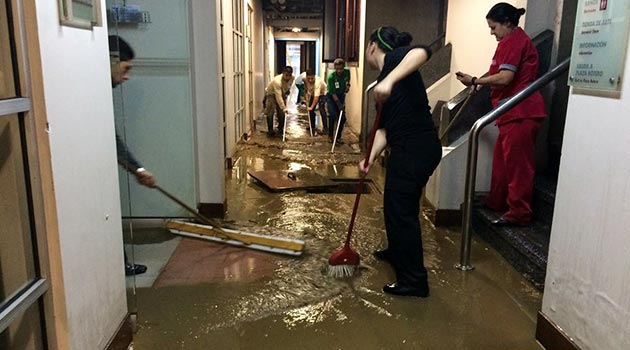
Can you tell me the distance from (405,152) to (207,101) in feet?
5.65

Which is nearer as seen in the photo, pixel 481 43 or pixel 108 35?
pixel 108 35

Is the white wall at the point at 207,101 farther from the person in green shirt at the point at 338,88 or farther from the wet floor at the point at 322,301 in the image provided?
the person in green shirt at the point at 338,88

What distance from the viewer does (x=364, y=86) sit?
7.33m

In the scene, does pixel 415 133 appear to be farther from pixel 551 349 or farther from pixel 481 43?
pixel 481 43

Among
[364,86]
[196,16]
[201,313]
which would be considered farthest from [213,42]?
[364,86]

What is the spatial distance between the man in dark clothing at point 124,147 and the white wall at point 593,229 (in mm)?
1924

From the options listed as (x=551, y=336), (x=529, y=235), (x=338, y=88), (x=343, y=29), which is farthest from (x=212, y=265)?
(x=343, y=29)

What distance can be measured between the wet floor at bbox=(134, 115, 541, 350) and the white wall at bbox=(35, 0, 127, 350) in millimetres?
425

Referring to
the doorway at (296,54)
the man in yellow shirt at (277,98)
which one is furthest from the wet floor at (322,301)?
the doorway at (296,54)

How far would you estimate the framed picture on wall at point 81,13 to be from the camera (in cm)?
147

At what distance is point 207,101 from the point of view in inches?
140

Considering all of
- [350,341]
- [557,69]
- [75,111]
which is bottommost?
[350,341]

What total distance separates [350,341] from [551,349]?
856 mm

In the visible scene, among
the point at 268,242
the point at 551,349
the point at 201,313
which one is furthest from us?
the point at 268,242
